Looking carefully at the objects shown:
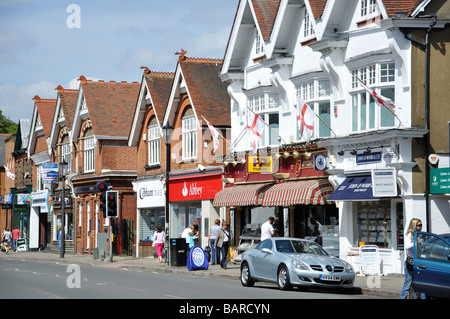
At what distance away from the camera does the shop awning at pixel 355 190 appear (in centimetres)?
2719

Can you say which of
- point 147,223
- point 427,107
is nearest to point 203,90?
point 147,223

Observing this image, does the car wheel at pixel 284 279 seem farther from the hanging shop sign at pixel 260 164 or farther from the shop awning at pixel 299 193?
the hanging shop sign at pixel 260 164

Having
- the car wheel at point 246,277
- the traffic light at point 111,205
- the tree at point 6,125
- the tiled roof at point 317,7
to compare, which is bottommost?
the car wheel at point 246,277

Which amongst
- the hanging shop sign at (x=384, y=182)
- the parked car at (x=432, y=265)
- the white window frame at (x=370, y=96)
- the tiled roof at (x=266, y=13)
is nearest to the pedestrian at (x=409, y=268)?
the parked car at (x=432, y=265)

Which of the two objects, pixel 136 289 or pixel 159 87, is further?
pixel 159 87

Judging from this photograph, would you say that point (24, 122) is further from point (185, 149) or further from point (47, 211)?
point (185, 149)

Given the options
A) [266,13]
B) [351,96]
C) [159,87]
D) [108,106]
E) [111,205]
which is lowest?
[111,205]

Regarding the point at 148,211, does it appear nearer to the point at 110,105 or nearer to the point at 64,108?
the point at 110,105

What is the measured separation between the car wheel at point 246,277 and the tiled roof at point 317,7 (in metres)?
9.66

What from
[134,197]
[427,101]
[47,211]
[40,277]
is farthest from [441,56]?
[47,211]

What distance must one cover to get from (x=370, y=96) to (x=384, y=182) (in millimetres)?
3049

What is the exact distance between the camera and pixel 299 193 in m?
30.8
